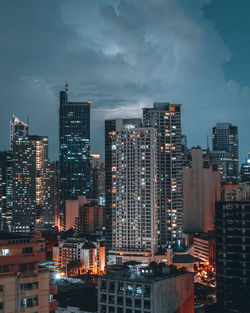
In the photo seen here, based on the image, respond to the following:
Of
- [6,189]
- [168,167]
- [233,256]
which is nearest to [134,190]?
[168,167]

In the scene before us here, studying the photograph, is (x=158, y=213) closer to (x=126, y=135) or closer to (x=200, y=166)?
(x=126, y=135)

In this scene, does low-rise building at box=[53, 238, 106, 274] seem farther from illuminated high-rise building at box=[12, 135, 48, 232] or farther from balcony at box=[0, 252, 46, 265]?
balcony at box=[0, 252, 46, 265]

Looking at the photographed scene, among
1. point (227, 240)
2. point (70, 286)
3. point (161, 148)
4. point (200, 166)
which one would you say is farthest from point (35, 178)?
point (227, 240)

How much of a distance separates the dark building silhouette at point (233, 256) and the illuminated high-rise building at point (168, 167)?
197ft

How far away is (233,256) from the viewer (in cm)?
4991

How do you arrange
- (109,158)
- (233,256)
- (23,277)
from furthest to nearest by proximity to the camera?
(109,158) < (233,256) < (23,277)

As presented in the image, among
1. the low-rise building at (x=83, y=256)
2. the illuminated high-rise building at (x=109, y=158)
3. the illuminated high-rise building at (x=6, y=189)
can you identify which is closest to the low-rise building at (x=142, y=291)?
the low-rise building at (x=83, y=256)

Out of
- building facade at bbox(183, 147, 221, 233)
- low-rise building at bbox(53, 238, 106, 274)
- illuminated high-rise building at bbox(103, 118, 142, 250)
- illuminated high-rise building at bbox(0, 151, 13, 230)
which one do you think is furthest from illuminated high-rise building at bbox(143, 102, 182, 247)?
illuminated high-rise building at bbox(0, 151, 13, 230)

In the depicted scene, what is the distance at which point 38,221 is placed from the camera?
196m

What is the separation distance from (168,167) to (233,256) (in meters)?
66.6

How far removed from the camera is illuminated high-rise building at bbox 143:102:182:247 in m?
112

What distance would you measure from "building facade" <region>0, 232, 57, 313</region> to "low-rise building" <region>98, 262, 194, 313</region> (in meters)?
27.8

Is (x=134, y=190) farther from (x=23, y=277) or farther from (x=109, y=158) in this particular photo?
(x=23, y=277)

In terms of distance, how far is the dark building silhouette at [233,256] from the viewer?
48.7m
